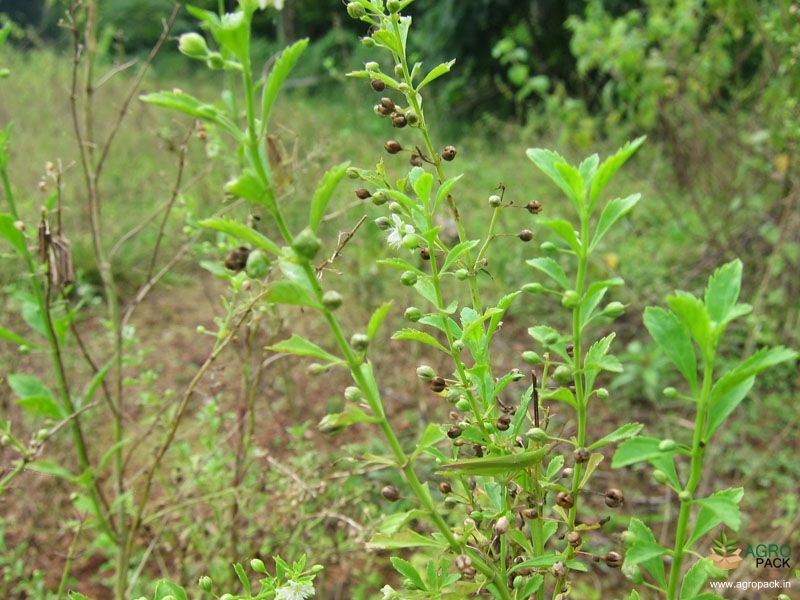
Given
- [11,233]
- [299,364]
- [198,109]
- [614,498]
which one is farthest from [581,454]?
[299,364]

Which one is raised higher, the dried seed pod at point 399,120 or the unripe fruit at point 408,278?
the dried seed pod at point 399,120

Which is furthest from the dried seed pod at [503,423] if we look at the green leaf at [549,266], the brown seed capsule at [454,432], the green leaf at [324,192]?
the green leaf at [324,192]

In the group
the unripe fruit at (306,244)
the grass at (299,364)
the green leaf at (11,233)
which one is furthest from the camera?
the grass at (299,364)

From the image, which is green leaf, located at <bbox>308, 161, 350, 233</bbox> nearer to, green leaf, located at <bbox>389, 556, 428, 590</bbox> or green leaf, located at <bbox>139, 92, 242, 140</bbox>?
green leaf, located at <bbox>139, 92, 242, 140</bbox>

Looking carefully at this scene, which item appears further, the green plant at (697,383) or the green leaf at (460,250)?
the green leaf at (460,250)

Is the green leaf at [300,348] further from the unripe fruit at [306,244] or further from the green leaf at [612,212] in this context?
the green leaf at [612,212]

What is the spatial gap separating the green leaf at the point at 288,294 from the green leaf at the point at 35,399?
660 millimetres

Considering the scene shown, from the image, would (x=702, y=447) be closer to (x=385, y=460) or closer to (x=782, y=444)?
(x=385, y=460)

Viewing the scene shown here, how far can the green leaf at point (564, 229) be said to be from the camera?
445 mm

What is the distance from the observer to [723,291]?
0.46 meters

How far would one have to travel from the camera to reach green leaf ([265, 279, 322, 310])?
41cm

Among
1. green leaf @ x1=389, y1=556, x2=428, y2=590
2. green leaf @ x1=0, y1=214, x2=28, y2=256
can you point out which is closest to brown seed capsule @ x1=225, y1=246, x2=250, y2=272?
green leaf @ x1=389, y1=556, x2=428, y2=590

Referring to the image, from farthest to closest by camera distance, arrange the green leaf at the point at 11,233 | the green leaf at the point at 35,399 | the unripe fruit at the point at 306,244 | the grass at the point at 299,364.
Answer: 1. the grass at the point at 299,364
2. the green leaf at the point at 35,399
3. the green leaf at the point at 11,233
4. the unripe fruit at the point at 306,244

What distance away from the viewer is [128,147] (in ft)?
18.3
